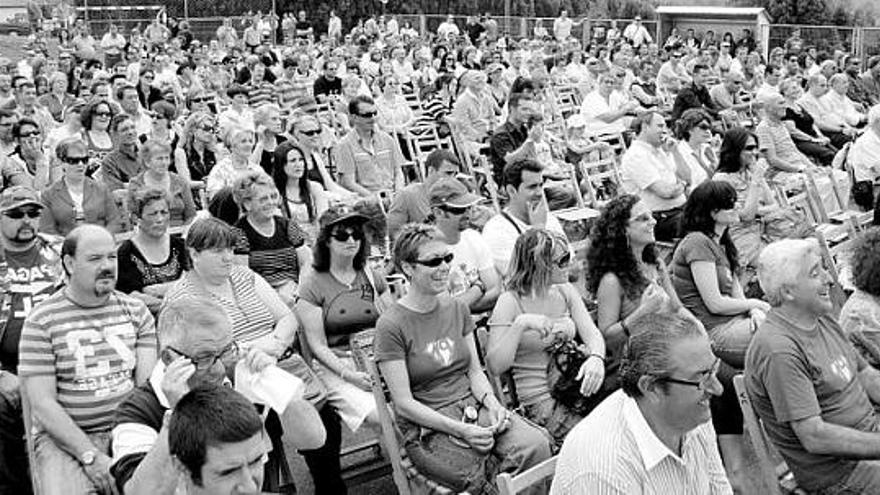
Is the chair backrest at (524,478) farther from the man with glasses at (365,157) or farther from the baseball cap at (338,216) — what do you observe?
the man with glasses at (365,157)

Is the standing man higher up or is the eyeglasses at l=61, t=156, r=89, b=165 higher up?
the eyeglasses at l=61, t=156, r=89, b=165

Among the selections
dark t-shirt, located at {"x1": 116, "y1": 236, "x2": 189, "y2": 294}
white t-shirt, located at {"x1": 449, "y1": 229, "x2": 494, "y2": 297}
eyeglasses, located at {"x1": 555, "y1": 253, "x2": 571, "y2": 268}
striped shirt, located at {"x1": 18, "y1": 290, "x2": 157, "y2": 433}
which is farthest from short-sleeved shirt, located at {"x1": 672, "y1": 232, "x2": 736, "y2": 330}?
striped shirt, located at {"x1": 18, "y1": 290, "x2": 157, "y2": 433}

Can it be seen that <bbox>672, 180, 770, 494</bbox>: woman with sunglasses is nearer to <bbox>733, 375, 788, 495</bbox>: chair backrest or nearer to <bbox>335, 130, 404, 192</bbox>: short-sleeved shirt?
<bbox>733, 375, 788, 495</bbox>: chair backrest

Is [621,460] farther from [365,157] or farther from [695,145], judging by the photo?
[695,145]

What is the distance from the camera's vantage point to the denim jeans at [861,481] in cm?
371

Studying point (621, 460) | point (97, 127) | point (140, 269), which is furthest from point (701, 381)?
point (97, 127)

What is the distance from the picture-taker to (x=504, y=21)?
29.0m

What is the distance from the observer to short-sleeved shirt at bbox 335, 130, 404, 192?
27.7 feet

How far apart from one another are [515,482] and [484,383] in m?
1.19

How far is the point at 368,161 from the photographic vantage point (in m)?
8.52

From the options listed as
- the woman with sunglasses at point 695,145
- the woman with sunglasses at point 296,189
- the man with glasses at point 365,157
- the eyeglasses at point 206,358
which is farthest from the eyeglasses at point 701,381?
the man with glasses at point 365,157

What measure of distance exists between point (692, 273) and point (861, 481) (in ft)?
5.25

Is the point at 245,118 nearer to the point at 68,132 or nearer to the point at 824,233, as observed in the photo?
the point at 68,132

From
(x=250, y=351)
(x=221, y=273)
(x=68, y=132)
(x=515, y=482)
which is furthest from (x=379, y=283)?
(x=68, y=132)
